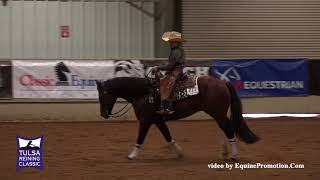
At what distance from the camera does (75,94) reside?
666 inches

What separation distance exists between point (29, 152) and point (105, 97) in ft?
8.18

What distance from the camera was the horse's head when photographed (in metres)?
10.2

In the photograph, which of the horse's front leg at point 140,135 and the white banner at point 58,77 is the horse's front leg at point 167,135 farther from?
the white banner at point 58,77

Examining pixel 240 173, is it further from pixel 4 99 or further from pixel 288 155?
pixel 4 99

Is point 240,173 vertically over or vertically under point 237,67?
under

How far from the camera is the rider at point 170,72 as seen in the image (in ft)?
33.0

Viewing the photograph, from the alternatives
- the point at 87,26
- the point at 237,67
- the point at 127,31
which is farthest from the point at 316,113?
the point at 87,26

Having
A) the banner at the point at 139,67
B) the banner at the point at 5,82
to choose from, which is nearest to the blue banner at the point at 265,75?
the banner at the point at 139,67

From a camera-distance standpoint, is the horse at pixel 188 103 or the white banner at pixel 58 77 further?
the white banner at pixel 58 77

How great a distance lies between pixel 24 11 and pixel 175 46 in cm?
1029

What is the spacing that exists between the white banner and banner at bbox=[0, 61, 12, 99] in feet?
0.47

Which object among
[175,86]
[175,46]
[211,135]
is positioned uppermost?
[175,46]

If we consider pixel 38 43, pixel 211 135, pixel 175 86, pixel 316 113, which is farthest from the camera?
pixel 38 43

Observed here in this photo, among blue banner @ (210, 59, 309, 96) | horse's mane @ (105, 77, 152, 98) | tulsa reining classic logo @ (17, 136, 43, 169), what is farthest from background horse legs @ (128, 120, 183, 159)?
blue banner @ (210, 59, 309, 96)
